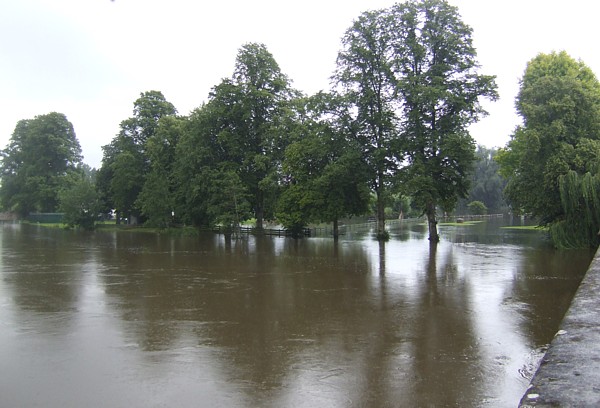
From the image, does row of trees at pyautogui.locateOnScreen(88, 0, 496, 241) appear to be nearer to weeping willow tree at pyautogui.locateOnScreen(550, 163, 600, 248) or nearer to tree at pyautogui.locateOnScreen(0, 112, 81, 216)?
weeping willow tree at pyautogui.locateOnScreen(550, 163, 600, 248)

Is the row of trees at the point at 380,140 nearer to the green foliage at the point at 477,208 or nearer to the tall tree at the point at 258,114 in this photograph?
the tall tree at the point at 258,114

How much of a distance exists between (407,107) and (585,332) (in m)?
25.7

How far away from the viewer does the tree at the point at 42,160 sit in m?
62.2

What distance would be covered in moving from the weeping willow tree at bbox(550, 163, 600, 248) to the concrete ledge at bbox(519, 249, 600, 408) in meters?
17.8

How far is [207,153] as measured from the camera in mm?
36438

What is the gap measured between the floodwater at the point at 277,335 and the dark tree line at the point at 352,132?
12016mm

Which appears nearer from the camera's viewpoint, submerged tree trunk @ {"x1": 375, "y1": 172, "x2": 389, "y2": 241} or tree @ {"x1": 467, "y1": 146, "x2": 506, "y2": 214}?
submerged tree trunk @ {"x1": 375, "y1": 172, "x2": 389, "y2": 241}

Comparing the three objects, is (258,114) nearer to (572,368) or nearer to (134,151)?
(134,151)

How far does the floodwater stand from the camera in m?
5.66

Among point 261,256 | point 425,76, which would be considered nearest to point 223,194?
point 261,256

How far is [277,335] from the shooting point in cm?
823

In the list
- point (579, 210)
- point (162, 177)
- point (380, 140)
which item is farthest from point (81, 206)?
point (579, 210)

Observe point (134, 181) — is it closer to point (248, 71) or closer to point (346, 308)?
point (248, 71)

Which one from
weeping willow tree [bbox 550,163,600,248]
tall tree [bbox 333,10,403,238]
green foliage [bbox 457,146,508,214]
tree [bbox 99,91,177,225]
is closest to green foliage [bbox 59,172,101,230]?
tree [bbox 99,91,177,225]
